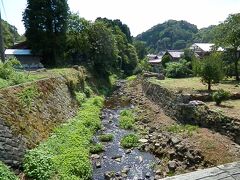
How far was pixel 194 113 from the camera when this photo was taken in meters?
21.8

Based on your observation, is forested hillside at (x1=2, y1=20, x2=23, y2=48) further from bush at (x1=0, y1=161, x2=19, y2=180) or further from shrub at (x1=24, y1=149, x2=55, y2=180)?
bush at (x1=0, y1=161, x2=19, y2=180)

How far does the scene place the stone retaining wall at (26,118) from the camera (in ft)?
42.5

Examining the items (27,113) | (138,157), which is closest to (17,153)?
(27,113)

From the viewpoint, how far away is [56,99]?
2402cm

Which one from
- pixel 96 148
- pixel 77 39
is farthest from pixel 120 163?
pixel 77 39

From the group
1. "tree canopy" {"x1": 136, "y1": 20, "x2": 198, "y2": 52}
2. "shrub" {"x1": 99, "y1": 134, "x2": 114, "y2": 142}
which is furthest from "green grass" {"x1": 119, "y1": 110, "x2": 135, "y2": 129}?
"tree canopy" {"x1": 136, "y1": 20, "x2": 198, "y2": 52}

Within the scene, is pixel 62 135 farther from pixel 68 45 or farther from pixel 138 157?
pixel 68 45

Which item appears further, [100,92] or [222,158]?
[100,92]

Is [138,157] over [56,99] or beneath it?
beneath

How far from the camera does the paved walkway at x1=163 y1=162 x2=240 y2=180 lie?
246 centimetres

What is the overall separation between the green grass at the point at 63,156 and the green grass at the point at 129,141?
7.39 ft

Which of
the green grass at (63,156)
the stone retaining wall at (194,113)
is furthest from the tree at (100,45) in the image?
the green grass at (63,156)

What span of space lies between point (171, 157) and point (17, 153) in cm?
868

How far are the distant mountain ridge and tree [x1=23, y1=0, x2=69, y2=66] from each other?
12183 cm
